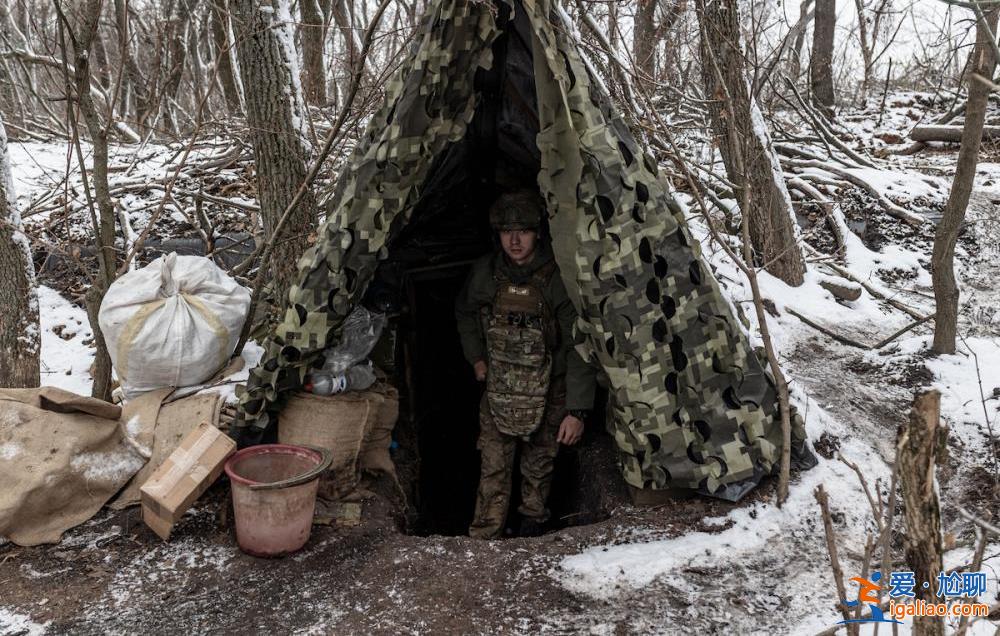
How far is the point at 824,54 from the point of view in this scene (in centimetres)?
1189

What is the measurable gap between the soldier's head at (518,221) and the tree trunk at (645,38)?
3646 mm

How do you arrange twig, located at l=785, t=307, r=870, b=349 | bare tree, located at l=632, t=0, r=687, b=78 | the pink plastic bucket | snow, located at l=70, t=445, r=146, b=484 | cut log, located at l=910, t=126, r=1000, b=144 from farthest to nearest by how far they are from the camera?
cut log, located at l=910, t=126, r=1000, b=144
bare tree, located at l=632, t=0, r=687, b=78
twig, located at l=785, t=307, r=870, b=349
snow, located at l=70, t=445, r=146, b=484
the pink plastic bucket

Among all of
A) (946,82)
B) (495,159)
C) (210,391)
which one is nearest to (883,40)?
(946,82)

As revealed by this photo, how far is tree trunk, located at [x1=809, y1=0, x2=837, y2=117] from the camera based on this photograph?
37.7 ft

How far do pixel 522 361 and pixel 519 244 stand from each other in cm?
68

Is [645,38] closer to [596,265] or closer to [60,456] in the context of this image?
[596,265]

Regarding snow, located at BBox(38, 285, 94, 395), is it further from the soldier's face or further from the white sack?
the soldier's face

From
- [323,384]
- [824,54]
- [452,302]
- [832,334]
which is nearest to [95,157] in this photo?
[323,384]

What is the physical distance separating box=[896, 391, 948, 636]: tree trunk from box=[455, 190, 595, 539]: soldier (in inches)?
92.7

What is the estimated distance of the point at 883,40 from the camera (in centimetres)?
1408

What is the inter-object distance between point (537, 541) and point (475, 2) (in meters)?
2.50

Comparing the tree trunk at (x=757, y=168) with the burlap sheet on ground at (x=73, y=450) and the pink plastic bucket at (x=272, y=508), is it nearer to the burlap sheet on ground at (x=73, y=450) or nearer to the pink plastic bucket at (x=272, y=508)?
the pink plastic bucket at (x=272, y=508)

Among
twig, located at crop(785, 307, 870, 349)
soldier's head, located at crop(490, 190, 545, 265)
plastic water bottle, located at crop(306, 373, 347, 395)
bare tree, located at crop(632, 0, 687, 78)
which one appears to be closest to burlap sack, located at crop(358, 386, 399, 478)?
plastic water bottle, located at crop(306, 373, 347, 395)

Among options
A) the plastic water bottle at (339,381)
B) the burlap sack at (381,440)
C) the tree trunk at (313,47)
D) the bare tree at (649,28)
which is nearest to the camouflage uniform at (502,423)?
the burlap sack at (381,440)
